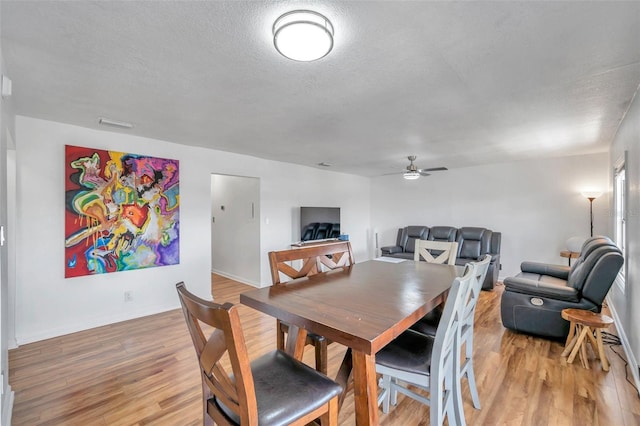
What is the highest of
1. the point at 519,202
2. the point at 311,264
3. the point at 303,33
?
the point at 303,33

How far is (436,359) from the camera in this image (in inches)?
55.2

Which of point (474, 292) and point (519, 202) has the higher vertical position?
point (519, 202)

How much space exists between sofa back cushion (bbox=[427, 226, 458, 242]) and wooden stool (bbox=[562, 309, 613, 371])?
3.11m

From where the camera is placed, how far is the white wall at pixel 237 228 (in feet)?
16.7

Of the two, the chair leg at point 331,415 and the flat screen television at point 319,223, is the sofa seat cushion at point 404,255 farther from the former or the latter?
the chair leg at point 331,415

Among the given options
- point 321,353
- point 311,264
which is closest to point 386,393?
point 321,353

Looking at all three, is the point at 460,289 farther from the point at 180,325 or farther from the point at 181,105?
the point at 180,325

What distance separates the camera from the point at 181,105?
2562 mm

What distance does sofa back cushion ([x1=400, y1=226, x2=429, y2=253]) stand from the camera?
612cm

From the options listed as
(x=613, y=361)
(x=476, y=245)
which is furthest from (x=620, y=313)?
(x=476, y=245)

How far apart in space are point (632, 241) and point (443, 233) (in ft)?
11.0

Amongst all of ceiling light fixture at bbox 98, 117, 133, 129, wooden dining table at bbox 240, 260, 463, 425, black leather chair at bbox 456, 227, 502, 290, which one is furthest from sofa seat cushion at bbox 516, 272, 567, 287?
ceiling light fixture at bbox 98, 117, 133, 129

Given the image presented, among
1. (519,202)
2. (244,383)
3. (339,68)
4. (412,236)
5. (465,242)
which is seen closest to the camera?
(244,383)

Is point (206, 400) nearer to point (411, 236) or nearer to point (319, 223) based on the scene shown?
point (319, 223)
